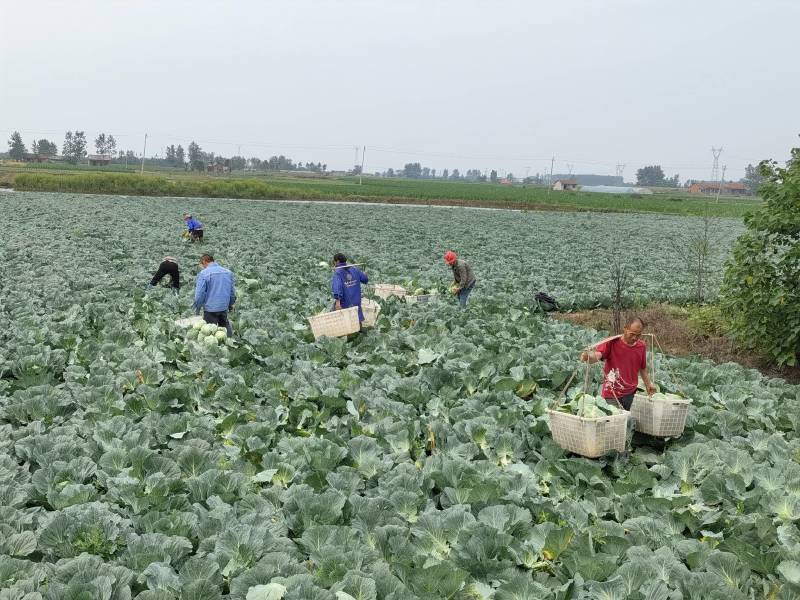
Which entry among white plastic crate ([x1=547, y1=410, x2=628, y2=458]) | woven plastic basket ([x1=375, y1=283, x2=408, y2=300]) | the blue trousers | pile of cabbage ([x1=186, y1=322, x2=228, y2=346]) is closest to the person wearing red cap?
the blue trousers

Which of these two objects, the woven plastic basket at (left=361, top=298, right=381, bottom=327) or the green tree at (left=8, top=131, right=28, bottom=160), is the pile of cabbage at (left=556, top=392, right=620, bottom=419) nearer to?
the woven plastic basket at (left=361, top=298, right=381, bottom=327)

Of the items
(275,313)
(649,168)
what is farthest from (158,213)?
(649,168)

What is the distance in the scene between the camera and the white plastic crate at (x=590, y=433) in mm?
5480

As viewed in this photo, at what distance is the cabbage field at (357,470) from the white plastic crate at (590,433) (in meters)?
0.12

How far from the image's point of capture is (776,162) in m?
9.81

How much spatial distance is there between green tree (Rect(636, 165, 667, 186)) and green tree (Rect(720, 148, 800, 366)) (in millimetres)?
190054

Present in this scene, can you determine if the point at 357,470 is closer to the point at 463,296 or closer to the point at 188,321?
the point at 188,321

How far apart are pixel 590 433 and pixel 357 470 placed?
191 centimetres

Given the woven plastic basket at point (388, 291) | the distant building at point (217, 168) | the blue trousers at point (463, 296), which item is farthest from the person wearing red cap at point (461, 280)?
the distant building at point (217, 168)

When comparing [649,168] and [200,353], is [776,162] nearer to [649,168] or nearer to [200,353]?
[200,353]

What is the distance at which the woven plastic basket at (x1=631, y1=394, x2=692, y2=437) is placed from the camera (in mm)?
5965

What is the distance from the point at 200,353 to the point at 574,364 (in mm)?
4594

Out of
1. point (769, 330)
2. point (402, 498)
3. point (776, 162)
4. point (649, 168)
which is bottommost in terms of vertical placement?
point (402, 498)

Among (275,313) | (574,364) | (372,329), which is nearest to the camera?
(574,364)
